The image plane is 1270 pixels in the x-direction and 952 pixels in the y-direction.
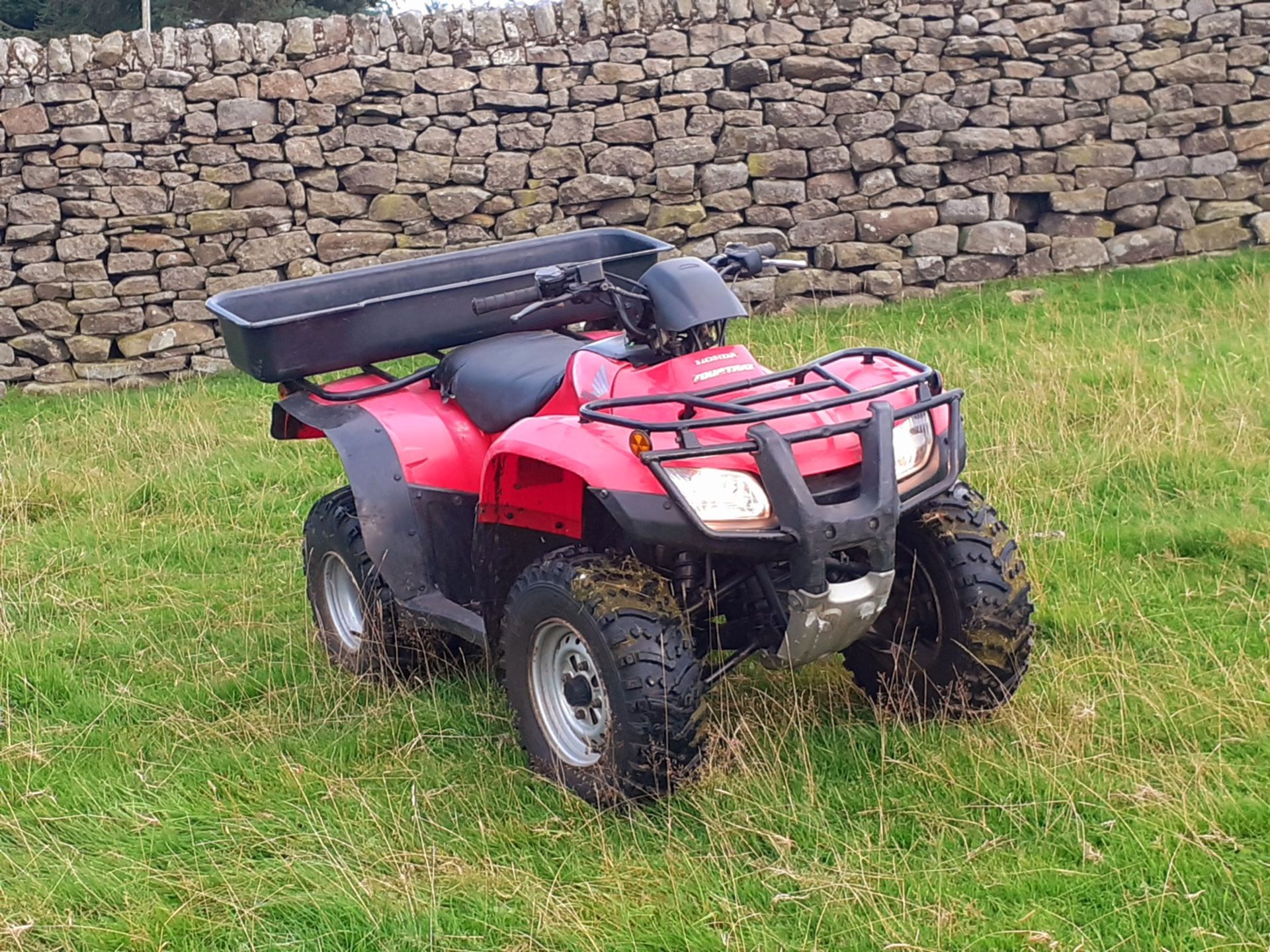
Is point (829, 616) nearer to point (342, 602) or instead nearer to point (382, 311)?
point (382, 311)

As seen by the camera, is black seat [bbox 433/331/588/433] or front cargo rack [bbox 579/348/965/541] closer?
front cargo rack [bbox 579/348/965/541]

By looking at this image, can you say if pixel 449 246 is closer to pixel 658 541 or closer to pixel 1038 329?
pixel 1038 329

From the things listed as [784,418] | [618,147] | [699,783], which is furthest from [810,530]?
[618,147]

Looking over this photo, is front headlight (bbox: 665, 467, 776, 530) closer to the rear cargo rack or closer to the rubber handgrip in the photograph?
the rear cargo rack

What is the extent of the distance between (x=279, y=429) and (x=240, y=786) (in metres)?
1.49

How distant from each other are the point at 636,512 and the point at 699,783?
75 centimetres

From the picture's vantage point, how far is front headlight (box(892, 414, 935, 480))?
3643 mm

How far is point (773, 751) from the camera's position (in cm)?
389

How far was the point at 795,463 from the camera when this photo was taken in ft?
11.0

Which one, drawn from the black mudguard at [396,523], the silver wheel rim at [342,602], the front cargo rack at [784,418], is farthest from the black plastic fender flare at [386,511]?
the front cargo rack at [784,418]

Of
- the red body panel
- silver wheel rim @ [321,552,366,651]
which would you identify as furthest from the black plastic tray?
silver wheel rim @ [321,552,366,651]

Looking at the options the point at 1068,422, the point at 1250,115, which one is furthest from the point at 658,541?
the point at 1250,115

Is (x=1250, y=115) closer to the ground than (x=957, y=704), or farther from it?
farther from it

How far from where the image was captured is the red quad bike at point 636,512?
3.42 metres
